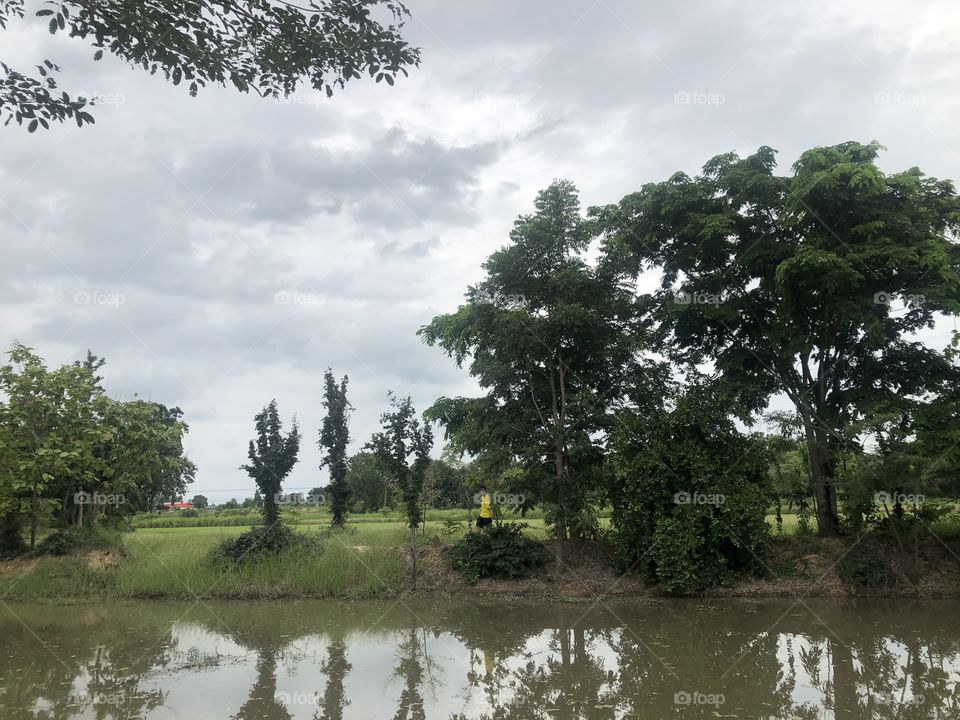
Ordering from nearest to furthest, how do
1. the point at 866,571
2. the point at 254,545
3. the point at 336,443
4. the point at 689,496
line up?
the point at 866,571 → the point at 689,496 → the point at 254,545 → the point at 336,443

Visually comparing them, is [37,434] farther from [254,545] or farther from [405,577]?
[405,577]

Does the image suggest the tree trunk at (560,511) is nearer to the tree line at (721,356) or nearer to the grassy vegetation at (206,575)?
the tree line at (721,356)

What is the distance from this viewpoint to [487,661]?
923cm

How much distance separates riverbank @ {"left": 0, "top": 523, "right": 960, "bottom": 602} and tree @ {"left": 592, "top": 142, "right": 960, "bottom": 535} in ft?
6.26

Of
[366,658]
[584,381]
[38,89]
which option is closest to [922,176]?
[584,381]

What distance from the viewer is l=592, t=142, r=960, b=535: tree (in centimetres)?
1455

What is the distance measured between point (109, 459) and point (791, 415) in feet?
57.6

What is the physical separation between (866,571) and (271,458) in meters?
14.4

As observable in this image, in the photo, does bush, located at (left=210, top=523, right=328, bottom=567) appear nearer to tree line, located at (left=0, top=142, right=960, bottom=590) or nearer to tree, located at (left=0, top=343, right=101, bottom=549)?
tree line, located at (left=0, top=142, right=960, bottom=590)

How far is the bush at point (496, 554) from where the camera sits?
1523cm

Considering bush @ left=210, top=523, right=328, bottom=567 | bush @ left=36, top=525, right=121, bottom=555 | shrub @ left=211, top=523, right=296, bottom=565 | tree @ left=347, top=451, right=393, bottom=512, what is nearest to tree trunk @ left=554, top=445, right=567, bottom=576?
bush @ left=210, top=523, right=328, bottom=567

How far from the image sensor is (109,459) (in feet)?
56.0

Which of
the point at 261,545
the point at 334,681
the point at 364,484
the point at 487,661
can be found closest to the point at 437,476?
the point at 261,545

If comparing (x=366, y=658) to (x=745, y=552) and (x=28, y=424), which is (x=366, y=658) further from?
(x=28, y=424)
